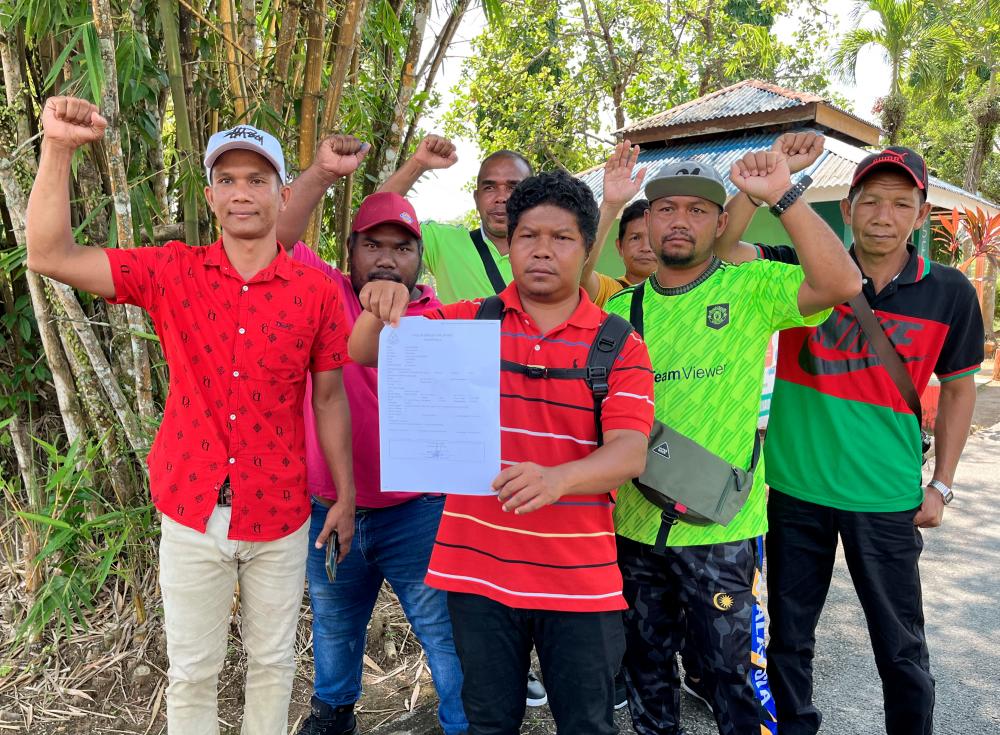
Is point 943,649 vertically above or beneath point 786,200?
beneath

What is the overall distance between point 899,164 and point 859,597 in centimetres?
145

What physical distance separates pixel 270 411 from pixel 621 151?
1499 mm

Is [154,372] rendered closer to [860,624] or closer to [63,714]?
[63,714]

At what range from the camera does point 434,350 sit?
1834 mm

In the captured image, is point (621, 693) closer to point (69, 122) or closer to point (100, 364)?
point (100, 364)

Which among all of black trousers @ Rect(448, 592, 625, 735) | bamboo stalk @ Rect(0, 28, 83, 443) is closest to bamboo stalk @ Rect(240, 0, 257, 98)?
bamboo stalk @ Rect(0, 28, 83, 443)

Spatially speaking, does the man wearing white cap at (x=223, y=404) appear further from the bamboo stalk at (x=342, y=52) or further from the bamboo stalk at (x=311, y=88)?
the bamboo stalk at (x=311, y=88)

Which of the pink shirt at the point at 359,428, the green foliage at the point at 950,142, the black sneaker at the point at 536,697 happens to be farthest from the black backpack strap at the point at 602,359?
the green foliage at the point at 950,142

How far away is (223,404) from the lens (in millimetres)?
2027

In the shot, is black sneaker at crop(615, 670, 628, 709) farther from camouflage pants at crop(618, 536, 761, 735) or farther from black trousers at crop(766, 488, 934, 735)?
black trousers at crop(766, 488, 934, 735)

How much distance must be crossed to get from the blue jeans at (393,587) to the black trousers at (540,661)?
0.58m

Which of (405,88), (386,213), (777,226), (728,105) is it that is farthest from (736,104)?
(386,213)

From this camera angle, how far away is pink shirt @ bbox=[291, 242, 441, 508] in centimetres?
247

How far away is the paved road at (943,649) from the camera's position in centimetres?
295
